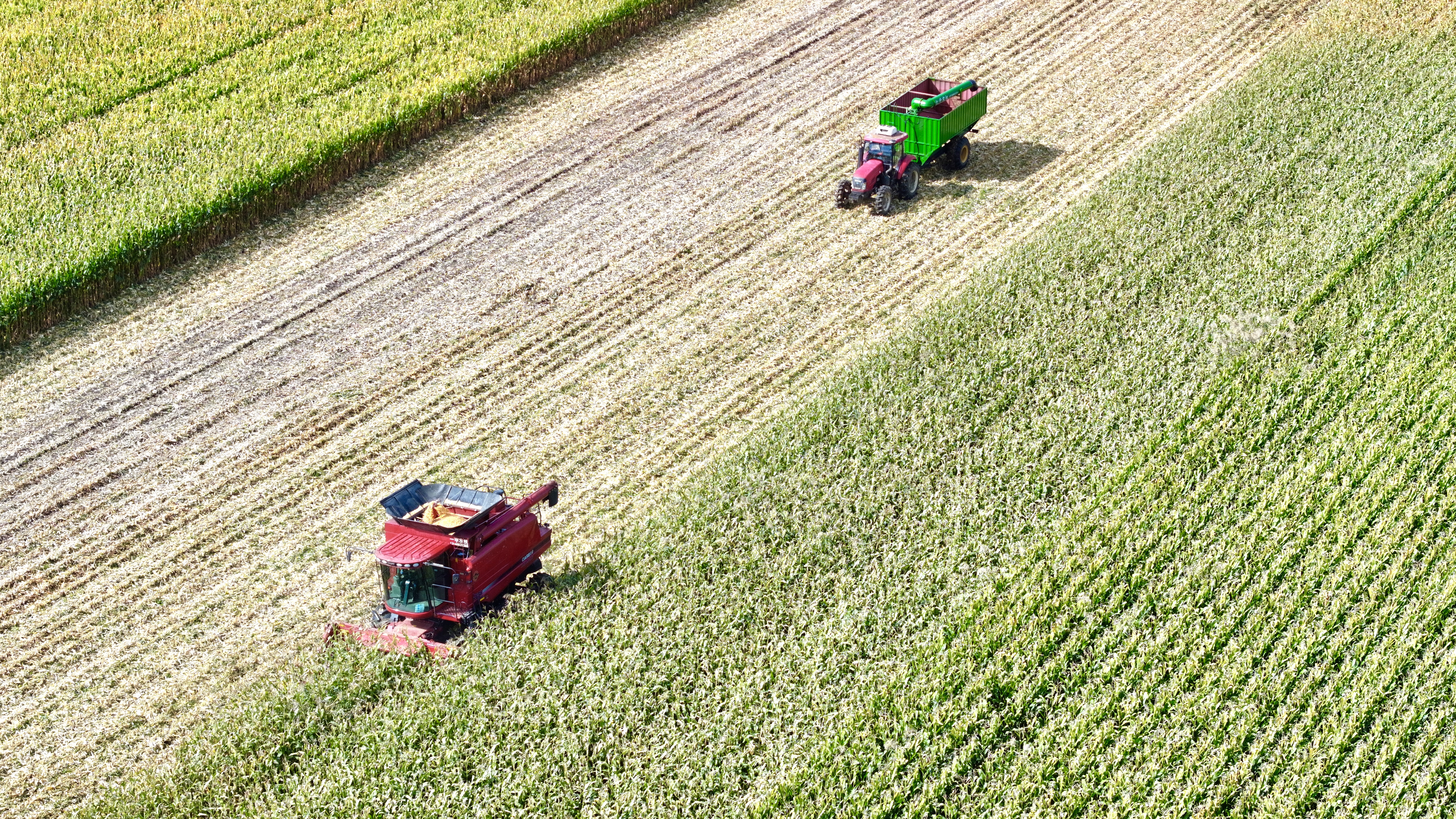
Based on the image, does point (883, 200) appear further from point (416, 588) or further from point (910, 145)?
point (416, 588)

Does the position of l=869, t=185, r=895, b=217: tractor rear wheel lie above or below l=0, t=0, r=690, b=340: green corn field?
below

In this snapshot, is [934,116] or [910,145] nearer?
[910,145]

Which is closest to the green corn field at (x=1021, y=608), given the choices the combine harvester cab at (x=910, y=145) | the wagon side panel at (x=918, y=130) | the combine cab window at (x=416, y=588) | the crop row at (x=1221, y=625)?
the crop row at (x=1221, y=625)

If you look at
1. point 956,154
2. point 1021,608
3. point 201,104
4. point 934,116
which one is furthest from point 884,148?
point 201,104

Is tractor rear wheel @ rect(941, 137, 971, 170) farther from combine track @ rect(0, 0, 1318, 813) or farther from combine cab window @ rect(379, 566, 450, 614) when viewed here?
combine cab window @ rect(379, 566, 450, 614)

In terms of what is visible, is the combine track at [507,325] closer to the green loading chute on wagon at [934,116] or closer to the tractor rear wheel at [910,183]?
the tractor rear wheel at [910,183]

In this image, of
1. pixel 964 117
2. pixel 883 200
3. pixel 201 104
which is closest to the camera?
pixel 883 200

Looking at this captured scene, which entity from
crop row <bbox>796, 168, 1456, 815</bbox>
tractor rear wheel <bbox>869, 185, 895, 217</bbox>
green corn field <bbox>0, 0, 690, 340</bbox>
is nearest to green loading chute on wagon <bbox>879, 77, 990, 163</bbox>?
tractor rear wheel <bbox>869, 185, 895, 217</bbox>

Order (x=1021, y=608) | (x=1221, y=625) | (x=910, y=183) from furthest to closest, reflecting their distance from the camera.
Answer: (x=910, y=183), (x=1021, y=608), (x=1221, y=625)

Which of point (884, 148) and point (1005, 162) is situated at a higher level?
point (884, 148)
